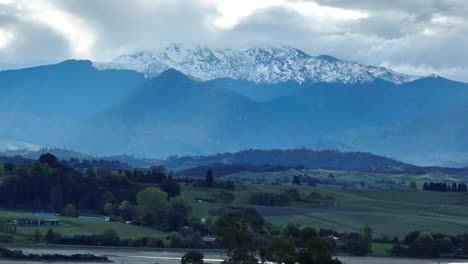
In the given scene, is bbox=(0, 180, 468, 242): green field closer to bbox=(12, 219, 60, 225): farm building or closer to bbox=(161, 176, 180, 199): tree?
bbox=(12, 219, 60, 225): farm building

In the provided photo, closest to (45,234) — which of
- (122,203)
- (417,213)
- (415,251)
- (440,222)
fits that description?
(122,203)

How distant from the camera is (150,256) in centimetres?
12262

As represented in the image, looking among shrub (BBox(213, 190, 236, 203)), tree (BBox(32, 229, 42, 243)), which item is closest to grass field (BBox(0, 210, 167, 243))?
tree (BBox(32, 229, 42, 243))

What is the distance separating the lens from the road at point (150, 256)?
384 feet

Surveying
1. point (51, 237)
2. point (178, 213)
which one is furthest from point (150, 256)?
point (178, 213)

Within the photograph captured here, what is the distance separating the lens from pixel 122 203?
578 ft

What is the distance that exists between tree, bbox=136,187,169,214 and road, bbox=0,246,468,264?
41504 millimetres

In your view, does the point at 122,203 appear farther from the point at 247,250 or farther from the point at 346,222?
the point at 247,250

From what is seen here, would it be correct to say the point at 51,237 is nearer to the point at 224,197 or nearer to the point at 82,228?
the point at 82,228

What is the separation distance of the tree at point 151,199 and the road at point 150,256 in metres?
41.5

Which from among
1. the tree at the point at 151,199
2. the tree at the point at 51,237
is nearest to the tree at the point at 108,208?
the tree at the point at 151,199

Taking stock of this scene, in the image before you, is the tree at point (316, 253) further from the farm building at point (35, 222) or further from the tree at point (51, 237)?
the farm building at point (35, 222)

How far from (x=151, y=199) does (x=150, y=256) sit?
53671 mm

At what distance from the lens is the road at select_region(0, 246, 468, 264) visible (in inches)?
4604
